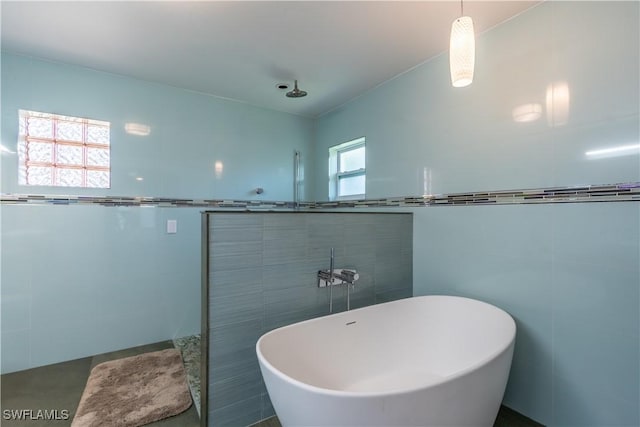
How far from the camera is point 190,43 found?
6.84ft

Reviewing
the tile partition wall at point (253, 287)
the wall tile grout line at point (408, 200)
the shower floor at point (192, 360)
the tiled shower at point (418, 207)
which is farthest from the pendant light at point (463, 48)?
the shower floor at point (192, 360)

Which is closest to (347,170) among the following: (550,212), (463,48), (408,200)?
(408,200)

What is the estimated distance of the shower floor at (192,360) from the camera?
6.57 ft

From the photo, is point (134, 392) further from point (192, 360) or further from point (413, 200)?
point (413, 200)

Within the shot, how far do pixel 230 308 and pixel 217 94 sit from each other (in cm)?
232

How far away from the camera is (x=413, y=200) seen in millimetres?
2459

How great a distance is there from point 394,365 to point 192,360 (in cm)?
165

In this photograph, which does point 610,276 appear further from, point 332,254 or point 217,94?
point 217,94

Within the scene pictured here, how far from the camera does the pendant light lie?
1236 millimetres

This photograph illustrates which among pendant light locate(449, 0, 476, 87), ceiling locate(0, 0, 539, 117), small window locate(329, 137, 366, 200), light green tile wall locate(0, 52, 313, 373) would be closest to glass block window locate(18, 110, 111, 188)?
light green tile wall locate(0, 52, 313, 373)

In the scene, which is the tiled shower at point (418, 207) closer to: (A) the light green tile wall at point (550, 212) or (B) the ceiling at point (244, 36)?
(A) the light green tile wall at point (550, 212)

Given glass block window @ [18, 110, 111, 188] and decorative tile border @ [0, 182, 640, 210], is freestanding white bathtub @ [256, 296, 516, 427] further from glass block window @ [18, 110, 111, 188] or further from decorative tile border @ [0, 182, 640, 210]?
glass block window @ [18, 110, 111, 188]

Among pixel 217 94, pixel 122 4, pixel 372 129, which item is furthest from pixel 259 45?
pixel 372 129

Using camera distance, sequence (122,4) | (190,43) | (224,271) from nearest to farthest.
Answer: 1. (224,271)
2. (122,4)
3. (190,43)
